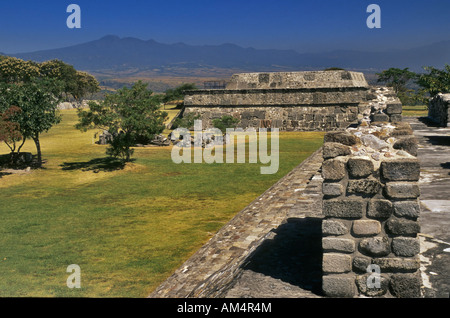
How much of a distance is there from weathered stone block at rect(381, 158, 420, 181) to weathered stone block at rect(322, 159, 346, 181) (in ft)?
1.26

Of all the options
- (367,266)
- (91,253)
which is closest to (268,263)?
(367,266)

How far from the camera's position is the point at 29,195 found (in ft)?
36.9

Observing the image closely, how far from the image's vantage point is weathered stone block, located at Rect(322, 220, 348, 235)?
4242 mm

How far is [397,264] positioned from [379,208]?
57 centimetres

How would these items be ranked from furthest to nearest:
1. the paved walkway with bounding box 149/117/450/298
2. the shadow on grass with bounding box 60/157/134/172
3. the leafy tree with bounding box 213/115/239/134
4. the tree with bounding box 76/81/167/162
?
the leafy tree with bounding box 213/115/239/134
the shadow on grass with bounding box 60/157/134/172
the tree with bounding box 76/81/167/162
the paved walkway with bounding box 149/117/450/298

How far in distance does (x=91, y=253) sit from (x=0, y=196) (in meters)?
5.73

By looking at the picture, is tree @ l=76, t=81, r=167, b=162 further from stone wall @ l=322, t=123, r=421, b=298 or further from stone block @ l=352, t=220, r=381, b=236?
stone block @ l=352, t=220, r=381, b=236

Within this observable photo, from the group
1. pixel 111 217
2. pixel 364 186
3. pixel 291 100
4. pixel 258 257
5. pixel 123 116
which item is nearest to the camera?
pixel 364 186

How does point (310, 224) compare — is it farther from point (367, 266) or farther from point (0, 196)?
point (0, 196)

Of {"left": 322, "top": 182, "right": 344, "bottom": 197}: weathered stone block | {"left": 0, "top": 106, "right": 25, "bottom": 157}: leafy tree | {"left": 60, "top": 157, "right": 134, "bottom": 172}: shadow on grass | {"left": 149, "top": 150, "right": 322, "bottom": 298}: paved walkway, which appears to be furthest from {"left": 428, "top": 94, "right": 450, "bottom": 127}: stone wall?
{"left": 0, "top": 106, "right": 25, "bottom": 157}: leafy tree

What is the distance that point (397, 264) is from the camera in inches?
163

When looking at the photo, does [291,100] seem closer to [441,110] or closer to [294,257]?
[441,110]

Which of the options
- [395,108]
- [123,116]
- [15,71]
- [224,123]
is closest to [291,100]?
[224,123]
